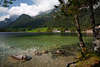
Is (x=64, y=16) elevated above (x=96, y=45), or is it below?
above

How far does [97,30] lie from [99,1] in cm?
398

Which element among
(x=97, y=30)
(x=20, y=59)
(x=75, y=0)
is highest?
(x=75, y=0)

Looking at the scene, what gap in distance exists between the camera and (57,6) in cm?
1539

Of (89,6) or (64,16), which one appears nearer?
(89,6)

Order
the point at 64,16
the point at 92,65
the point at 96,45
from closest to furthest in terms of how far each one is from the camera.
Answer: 1. the point at 92,65
2. the point at 96,45
3. the point at 64,16

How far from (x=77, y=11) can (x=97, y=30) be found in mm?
4371

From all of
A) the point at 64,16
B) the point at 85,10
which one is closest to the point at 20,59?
the point at 64,16

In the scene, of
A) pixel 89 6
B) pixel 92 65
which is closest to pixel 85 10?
pixel 89 6

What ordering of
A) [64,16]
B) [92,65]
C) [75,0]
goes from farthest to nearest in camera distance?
[64,16] < [75,0] < [92,65]

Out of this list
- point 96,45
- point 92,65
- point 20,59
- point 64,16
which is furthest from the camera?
point 64,16

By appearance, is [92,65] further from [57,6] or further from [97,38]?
[57,6]

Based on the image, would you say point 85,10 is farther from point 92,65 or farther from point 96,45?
point 92,65

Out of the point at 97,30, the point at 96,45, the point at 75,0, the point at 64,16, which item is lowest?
the point at 96,45

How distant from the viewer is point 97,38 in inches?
497
